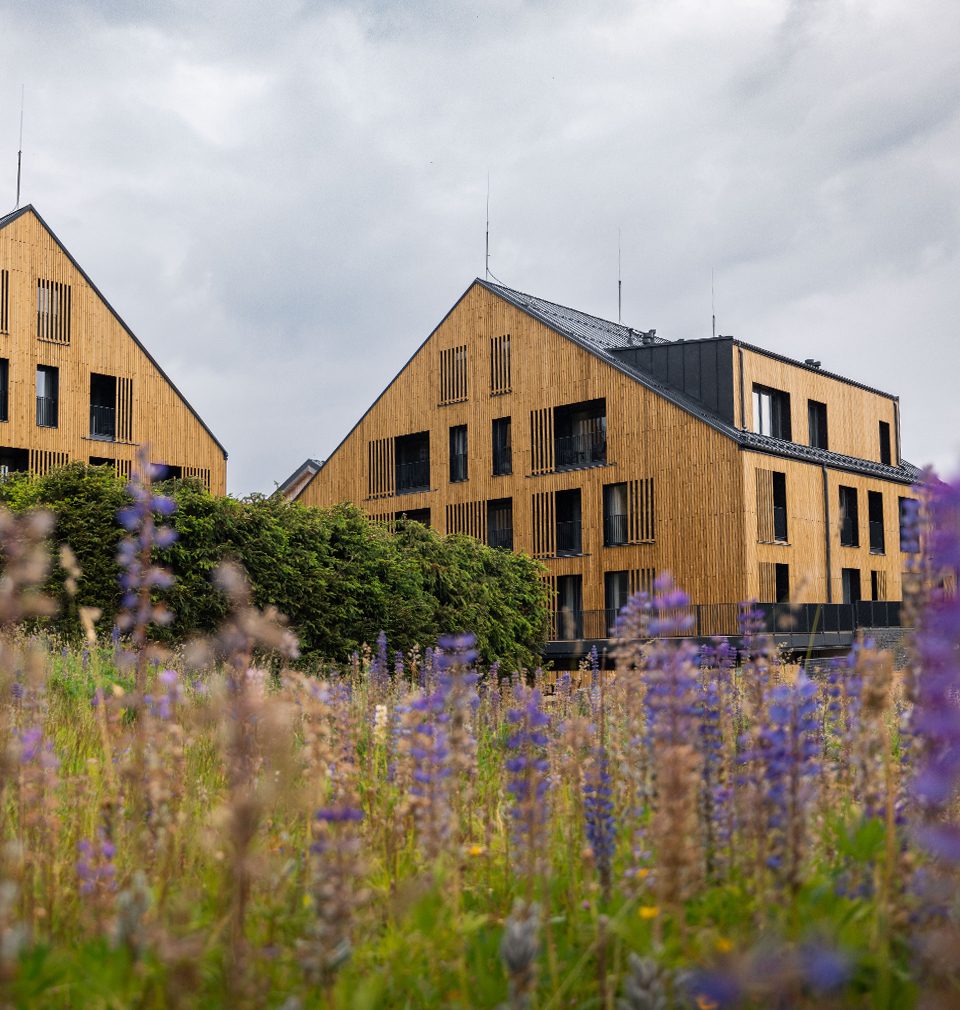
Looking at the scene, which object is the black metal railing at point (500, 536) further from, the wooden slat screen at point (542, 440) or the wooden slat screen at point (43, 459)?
the wooden slat screen at point (43, 459)

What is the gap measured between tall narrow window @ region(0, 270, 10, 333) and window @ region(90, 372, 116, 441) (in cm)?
284

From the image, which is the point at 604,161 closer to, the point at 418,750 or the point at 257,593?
the point at 257,593

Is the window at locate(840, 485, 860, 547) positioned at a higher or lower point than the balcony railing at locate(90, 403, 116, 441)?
lower

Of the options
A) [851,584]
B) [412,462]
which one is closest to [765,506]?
[851,584]

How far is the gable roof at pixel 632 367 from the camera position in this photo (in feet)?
99.3

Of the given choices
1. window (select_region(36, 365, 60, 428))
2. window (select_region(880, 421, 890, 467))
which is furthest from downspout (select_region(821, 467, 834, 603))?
window (select_region(36, 365, 60, 428))

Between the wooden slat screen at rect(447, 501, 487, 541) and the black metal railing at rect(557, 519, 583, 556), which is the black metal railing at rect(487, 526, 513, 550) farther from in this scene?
the black metal railing at rect(557, 519, 583, 556)

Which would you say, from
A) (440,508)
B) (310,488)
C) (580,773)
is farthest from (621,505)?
(580,773)

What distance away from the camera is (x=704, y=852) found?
312 centimetres

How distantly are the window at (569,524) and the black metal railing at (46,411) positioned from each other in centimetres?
1472

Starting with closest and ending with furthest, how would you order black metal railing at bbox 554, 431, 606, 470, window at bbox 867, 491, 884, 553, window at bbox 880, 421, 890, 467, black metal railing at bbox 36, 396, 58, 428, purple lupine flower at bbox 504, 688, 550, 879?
purple lupine flower at bbox 504, 688, 550, 879, black metal railing at bbox 36, 396, 58, 428, black metal railing at bbox 554, 431, 606, 470, window at bbox 867, 491, 884, 553, window at bbox 880, 421, 890, 467

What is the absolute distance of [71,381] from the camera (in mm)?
30859

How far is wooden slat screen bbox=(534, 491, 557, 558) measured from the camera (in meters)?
32.8

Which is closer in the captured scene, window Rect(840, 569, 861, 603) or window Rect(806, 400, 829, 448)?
window Rect(840, 569, 861, 603)
